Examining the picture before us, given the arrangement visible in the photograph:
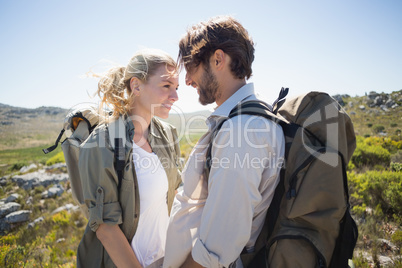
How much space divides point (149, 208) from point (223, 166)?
116 cm

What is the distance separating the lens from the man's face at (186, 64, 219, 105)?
1719 mm

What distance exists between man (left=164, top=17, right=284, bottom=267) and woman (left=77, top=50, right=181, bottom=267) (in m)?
0.49

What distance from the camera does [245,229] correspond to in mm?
1149

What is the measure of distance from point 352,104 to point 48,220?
43.9m

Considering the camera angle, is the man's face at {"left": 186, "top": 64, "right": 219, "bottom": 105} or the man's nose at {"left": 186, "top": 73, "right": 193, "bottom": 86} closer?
the man's face at {"left": 186, "top": 64, "right": 219, "bottom": 105}

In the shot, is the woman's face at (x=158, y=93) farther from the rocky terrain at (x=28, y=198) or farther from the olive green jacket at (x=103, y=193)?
the rocky terrain at (x=28, y=198)

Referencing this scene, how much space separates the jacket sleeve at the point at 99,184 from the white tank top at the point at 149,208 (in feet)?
0.94

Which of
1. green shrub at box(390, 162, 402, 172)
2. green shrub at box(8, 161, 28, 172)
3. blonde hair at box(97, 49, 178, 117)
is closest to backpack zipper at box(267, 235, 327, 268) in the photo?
blonde hair at box(97, 49, 178, 117)

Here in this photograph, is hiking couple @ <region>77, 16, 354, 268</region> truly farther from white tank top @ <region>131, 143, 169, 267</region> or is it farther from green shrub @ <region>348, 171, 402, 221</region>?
green shrub @ <region>348, 171, 402, 221</region>

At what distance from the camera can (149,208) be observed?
2.00 m

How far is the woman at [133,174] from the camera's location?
1669 millimetres

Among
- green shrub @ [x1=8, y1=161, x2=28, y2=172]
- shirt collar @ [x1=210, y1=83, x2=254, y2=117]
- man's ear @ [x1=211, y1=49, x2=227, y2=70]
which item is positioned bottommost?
green shrub @ [x1=8, y1=161, x2=28, y2=172]

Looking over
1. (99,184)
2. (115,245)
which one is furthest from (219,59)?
(115,245)

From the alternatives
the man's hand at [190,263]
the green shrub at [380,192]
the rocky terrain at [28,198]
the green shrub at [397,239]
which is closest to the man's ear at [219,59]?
the man's hand at [190,263]
